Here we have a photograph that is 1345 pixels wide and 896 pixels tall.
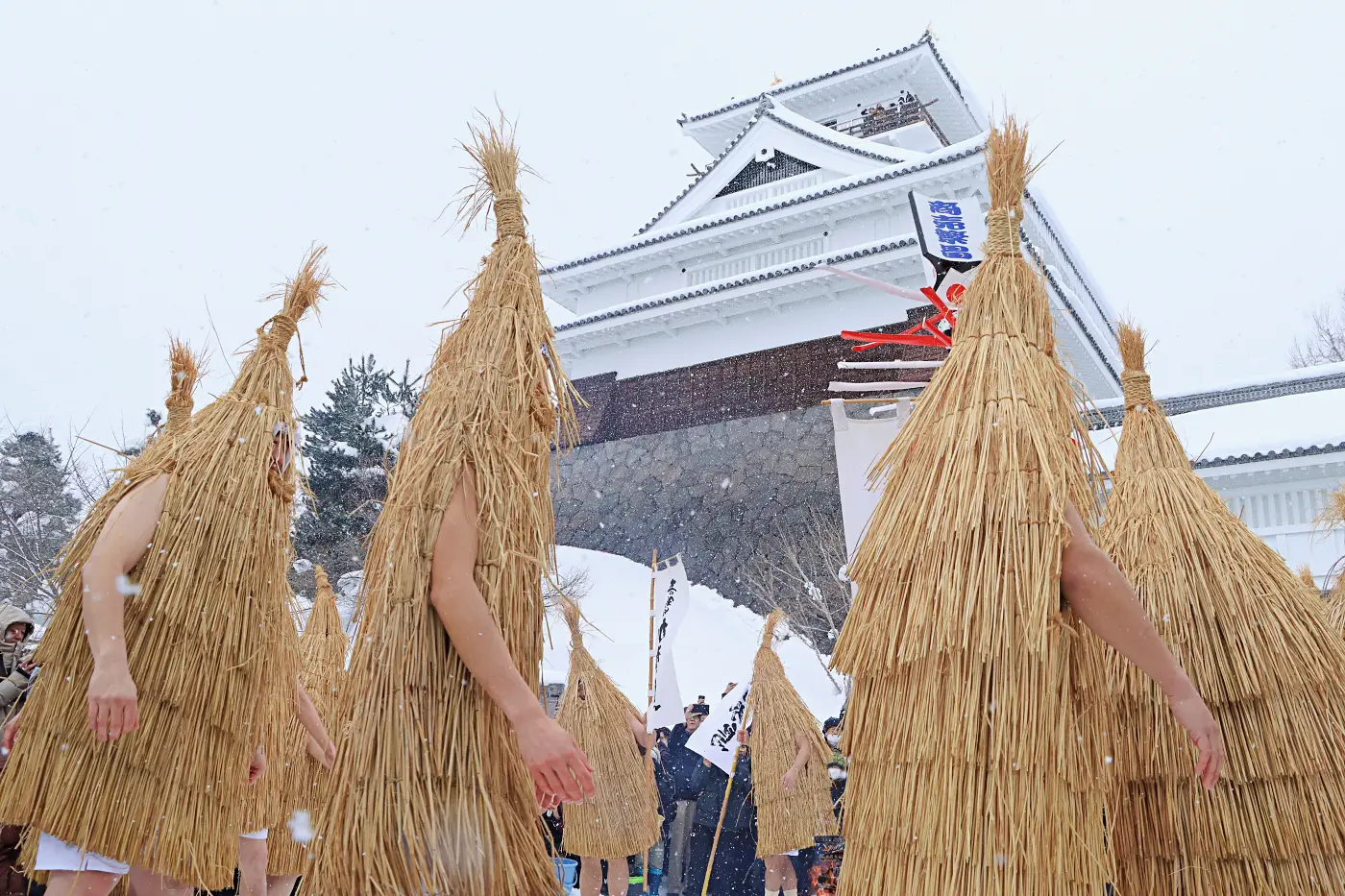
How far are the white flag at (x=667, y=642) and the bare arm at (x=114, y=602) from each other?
3.91m

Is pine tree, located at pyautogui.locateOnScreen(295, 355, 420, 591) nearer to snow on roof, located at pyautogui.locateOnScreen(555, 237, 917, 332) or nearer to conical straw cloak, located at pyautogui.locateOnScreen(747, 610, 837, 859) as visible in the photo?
snow on roof, located at pyautogui.locateOnScreen(555, 237, 917, 332)

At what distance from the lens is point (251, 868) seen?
135 inches

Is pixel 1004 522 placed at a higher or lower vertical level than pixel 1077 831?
higher

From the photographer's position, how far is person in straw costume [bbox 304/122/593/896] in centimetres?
175

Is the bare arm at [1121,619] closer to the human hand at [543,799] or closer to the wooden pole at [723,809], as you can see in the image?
the human hand at [543,799]

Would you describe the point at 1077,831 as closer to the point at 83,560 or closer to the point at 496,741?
the point at 496,741

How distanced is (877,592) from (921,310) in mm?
13926

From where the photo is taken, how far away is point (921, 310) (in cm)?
1547

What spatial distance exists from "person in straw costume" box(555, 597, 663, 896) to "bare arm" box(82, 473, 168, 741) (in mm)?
3593

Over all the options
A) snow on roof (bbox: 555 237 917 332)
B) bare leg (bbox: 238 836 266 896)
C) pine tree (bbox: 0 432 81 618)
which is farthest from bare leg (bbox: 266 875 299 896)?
pine tree (bbox: 0 432 81 618)

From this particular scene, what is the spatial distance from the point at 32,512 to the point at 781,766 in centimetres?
1570

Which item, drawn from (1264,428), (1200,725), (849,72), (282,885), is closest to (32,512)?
(282,885)

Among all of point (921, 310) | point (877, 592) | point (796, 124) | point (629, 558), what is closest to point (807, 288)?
point (921, 310)

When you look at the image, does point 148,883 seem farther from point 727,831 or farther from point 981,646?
point 727,831
